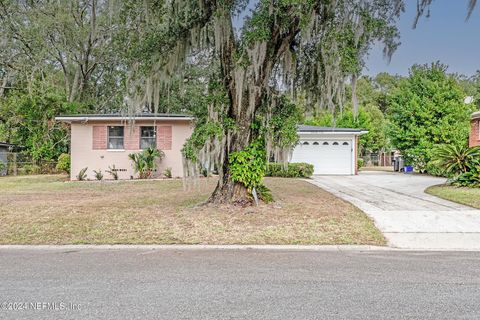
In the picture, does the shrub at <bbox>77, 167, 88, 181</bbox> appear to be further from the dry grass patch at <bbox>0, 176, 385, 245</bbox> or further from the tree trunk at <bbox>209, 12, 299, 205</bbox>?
the tree trunk at <bbox>209, 12, 299, 205</bbox>

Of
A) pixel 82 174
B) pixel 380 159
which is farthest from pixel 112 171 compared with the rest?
pixel 380 159

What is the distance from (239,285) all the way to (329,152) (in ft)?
62.6

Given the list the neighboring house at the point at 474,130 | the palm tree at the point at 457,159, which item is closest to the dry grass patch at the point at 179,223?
the palm tree at the point at 457,159

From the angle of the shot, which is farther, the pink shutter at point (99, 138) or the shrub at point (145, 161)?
the pink shutter at point (99, 138)

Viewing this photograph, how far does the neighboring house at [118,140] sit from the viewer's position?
762 inches

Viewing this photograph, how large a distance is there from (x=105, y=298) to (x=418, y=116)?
2333 centimetres

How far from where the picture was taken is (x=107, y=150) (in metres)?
19.4

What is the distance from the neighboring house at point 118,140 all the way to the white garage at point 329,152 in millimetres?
6953

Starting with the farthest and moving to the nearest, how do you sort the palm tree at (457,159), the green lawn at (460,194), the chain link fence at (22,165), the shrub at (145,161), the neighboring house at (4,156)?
the chain link fence at (22,165)
the neighboring house at (4,156)
the shrub at (145,161)
the palm tree at (457,159)
the green lawn at (460,194)

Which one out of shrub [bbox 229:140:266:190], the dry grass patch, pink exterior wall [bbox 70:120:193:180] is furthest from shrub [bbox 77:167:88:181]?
shrub [bbox 229:140:266:190]

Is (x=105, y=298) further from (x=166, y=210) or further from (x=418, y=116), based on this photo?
(x=418, y=116)

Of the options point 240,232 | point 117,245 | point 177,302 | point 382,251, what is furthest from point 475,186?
point 177,302

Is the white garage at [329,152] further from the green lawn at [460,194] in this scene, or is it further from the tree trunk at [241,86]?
the tree trunk at [241,86]

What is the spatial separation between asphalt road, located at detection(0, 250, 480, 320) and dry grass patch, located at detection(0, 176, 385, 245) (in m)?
0.83
